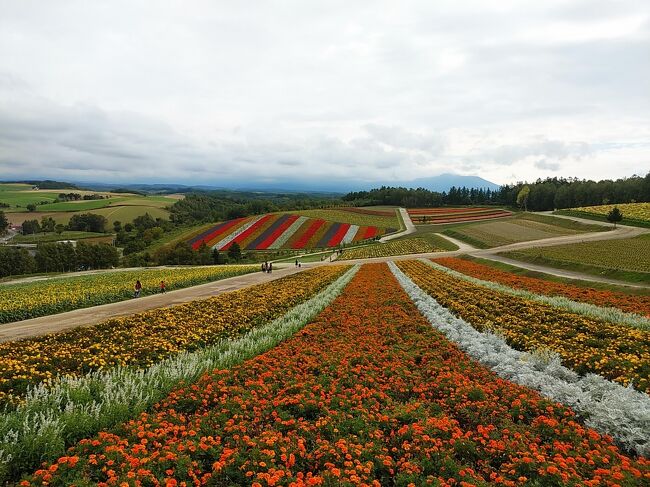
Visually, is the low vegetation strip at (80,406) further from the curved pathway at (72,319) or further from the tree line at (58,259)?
the tree line at (58,259)

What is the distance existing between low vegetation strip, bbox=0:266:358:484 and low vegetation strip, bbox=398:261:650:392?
844 centimetres

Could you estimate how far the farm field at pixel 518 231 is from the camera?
60.0 metres

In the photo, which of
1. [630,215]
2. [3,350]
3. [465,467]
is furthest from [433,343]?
[630,215]

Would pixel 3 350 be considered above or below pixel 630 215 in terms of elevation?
below

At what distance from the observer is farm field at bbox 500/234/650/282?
93.1ft

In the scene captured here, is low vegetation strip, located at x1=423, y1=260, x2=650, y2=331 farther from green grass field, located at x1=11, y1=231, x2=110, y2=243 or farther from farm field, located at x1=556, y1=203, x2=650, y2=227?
green grass field, located at x1=11, y1=231, x2=110, y2=243

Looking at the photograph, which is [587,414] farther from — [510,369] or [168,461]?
[168,461]

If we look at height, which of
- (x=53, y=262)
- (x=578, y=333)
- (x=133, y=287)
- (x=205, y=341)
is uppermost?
(x=578, y=333)

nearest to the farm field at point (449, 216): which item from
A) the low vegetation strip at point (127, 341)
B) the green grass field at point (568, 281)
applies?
the green grass field at point (568, 281)

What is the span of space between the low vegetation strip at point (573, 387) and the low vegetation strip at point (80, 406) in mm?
6666

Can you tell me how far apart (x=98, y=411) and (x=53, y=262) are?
3144 inches

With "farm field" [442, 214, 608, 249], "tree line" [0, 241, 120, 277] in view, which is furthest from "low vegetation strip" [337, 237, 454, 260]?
"tree line" [0, 241, 120, 277]

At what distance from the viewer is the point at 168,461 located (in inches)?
→ 204

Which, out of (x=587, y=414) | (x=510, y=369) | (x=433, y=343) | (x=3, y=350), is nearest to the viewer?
(x=587, y=414)
